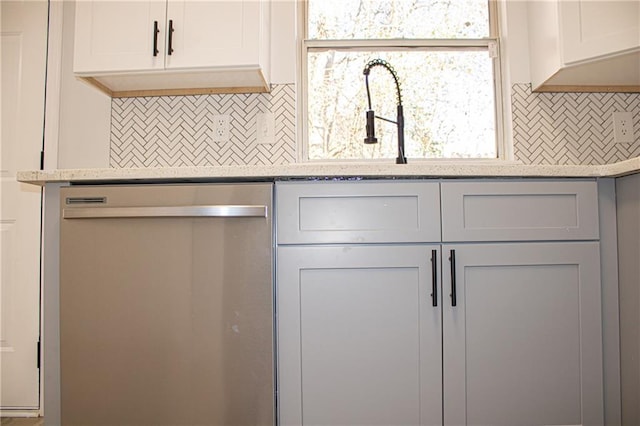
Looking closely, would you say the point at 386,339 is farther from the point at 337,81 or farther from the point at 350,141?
the point at 337,81

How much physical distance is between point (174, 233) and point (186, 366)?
1.24 feet

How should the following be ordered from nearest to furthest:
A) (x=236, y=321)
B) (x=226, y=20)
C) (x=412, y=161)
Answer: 1. (x=236, y=321)
2. (x=226, y=20)
3. (x=412, y=161)

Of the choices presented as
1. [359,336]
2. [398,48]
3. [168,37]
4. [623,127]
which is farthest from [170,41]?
[623,127]

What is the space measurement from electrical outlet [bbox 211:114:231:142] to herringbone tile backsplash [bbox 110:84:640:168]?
2 centimetres

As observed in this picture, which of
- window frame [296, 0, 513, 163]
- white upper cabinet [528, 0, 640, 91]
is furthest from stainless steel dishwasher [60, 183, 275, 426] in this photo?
white upper cabinet [528, 0, 640, 91]

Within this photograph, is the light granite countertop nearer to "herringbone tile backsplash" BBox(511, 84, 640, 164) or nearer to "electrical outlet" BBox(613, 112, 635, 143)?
"herringbone tile backsplash" BBox(511, 84, 640, 164)

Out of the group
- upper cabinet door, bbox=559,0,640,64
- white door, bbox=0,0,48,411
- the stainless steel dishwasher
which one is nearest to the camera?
the stainless steel dishwasher

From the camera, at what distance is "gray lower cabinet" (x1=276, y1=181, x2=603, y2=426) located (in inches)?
41.7

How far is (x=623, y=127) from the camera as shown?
5.74 feet

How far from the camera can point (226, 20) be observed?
4.89 ft

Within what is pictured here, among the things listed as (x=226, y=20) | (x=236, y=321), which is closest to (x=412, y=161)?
(x=226, y=20)

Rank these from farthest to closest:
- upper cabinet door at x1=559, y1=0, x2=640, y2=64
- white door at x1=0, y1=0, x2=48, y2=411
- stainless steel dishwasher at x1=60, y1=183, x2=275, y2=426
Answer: white door at x1=0, y1=0, x2=48, y2=411, upper cabinet door at x1=559, y1=0, x2=640, y2=64, stainless steel dishwasher at x1=60, y1=183, x2=275, y2=426

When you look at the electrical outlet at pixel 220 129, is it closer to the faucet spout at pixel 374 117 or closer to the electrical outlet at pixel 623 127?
the faucet spout at pixel 374 117

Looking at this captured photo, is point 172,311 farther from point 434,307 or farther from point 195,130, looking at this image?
point 195,130
